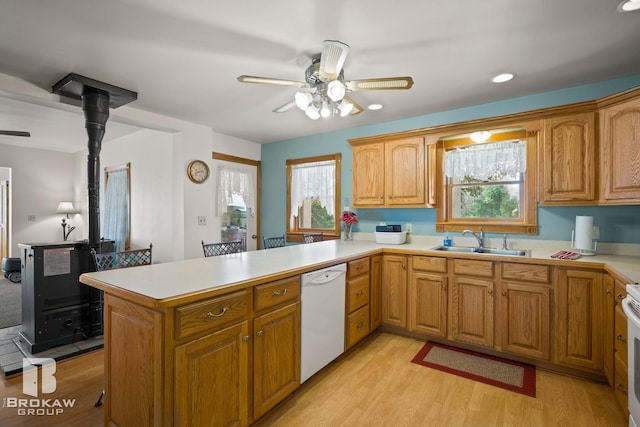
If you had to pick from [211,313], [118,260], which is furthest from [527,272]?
[118,260]

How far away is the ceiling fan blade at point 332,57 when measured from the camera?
5.69 feet

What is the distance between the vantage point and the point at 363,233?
396 centimetres

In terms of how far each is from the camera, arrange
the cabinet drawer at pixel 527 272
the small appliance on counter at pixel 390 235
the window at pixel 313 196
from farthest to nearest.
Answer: the window at pixel 313 196
the small appliance on counter at pixel 390 235
the cabinet drawer at pixel 527 272

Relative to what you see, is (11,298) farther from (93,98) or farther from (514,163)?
(514,163)

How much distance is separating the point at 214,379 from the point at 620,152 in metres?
3.17

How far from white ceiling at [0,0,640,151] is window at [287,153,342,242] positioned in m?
1.41

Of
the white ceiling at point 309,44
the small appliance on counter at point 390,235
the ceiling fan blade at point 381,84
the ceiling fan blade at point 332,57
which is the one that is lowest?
the small appliance on counter at point 390,235

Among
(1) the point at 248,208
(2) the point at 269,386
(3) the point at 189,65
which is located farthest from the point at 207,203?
(2) the point at 269,386

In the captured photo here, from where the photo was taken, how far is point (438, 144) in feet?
11.2

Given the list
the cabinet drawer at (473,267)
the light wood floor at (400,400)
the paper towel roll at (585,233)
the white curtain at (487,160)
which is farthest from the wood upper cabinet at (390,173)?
the light wood floor at (400,400)

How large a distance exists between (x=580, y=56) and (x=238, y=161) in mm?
4040

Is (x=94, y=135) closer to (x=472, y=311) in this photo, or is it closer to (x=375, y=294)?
(x=375, y=294)

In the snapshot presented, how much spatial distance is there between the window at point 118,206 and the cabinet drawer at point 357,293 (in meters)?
4.02

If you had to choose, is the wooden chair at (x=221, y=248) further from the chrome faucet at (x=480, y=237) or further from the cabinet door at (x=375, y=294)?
the chrome faucet at (x=480, y=237)
